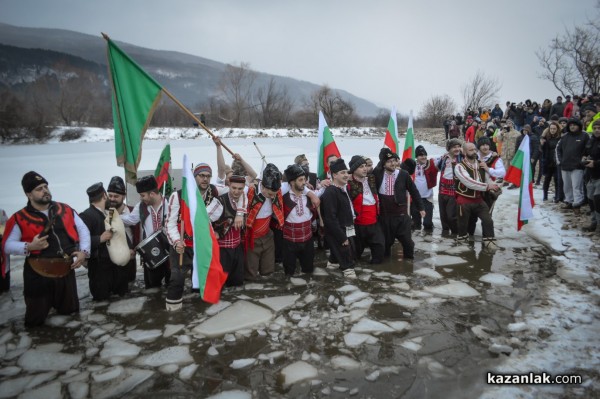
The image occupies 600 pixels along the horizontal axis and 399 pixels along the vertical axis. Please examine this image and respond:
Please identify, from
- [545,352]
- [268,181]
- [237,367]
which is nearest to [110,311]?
[237,367]

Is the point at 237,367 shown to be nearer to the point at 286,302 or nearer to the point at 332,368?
the point at 332,368

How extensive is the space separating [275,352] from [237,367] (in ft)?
1.21

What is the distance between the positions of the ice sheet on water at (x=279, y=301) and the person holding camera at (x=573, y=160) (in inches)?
260

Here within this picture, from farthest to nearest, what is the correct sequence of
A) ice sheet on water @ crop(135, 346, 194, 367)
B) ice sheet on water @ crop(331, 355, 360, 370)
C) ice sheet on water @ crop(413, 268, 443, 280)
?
ice sheet on water @ crop(413, 268, 443, 280) → ice sheet on water @ crop(135, 346, 194, 367) → ice sheet on water @ crop(331, 355, 360, 370)

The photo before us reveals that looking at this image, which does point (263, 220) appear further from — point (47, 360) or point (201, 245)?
point (47, 360)

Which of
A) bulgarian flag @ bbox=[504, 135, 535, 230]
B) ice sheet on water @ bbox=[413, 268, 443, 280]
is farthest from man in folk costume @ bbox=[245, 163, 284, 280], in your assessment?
bulgarian flag @ bbox=[504, 135, 535, 230]

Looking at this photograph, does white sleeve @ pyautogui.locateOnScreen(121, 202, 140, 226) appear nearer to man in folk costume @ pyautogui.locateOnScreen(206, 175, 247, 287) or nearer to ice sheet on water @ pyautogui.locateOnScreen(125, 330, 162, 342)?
man in folk costume @ pyautogui.locateOnScreen(206, 175, 247, 287)

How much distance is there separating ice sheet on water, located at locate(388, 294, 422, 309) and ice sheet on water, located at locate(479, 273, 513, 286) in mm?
1206

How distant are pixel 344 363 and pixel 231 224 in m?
2.31

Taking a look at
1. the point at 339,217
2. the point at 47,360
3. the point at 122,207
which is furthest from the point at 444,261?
the point at 47,360

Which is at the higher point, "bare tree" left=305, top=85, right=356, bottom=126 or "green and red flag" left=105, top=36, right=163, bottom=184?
"bare tree" left=305, top=85, right=356, bottom=126

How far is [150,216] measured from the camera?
4629 millimetres

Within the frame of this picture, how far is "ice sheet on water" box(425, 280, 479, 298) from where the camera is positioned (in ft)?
13.9

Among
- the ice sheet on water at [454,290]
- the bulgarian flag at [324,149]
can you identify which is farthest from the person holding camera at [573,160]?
the bulgarian flag at [324,149]
